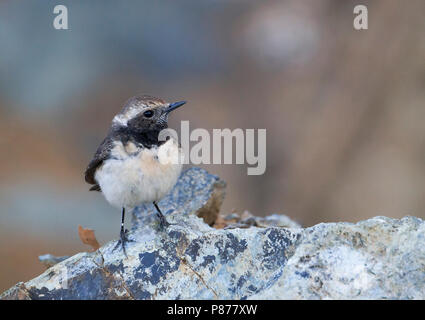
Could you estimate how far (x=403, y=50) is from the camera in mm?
12648

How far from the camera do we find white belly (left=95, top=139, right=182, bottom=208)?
579 centimetres

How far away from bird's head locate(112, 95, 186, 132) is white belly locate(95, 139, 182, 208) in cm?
26

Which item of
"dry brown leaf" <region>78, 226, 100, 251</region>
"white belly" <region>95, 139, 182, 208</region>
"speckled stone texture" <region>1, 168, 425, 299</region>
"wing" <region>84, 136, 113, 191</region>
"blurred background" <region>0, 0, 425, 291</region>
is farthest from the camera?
"blurred background" <region>0, 0, 425, 291</region>

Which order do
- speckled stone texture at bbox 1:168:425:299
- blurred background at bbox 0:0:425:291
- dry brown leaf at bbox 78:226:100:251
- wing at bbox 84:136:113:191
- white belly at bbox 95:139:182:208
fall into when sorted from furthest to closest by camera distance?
blurred background at bbox 0:0:425:291, dry brown leaf at bbox 78:226:100:251, wing at bbox 84:136:113:191, white belly at bbox 95:139:182:208, speckled stone texture at bbox 1:168:425:299

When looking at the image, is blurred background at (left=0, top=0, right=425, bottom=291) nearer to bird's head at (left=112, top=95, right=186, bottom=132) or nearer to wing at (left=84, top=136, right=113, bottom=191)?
wing at (left=84, top=136, right=113, bottom=191)

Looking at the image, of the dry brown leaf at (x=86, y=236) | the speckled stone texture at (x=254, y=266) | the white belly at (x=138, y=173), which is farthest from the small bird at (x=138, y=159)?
the dry brown leaf at (x=86, y=236)

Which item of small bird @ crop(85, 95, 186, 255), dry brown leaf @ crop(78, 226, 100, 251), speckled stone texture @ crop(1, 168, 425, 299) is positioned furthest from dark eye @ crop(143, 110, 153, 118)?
dry brown leaf @ crop(78, 226, 100, 251)

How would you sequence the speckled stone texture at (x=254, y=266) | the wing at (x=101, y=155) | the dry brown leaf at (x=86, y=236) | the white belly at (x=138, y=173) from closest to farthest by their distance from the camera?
the speckled stone texture at (x=254, y=266) → the white belly at (x=138, y=173) → the wing at (x=101, y=155) → the dry brown leaf at (x=86, y=236)

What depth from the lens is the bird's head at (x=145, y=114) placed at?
6.14 metres

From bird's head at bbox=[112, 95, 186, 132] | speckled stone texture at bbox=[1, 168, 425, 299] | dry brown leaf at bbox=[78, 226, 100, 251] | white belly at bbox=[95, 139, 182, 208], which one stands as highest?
bird's head at bbox=[112, 95, 186, 132]

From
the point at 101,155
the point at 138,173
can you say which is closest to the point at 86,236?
the point at 101,155

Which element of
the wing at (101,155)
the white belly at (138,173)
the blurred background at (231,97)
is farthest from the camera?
the blurred background at (231,97)

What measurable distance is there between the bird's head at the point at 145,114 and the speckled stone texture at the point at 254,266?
1.11 meters

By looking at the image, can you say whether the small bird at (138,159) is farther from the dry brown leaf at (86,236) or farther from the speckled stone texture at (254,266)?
the dry brown leaf at (86,236)
